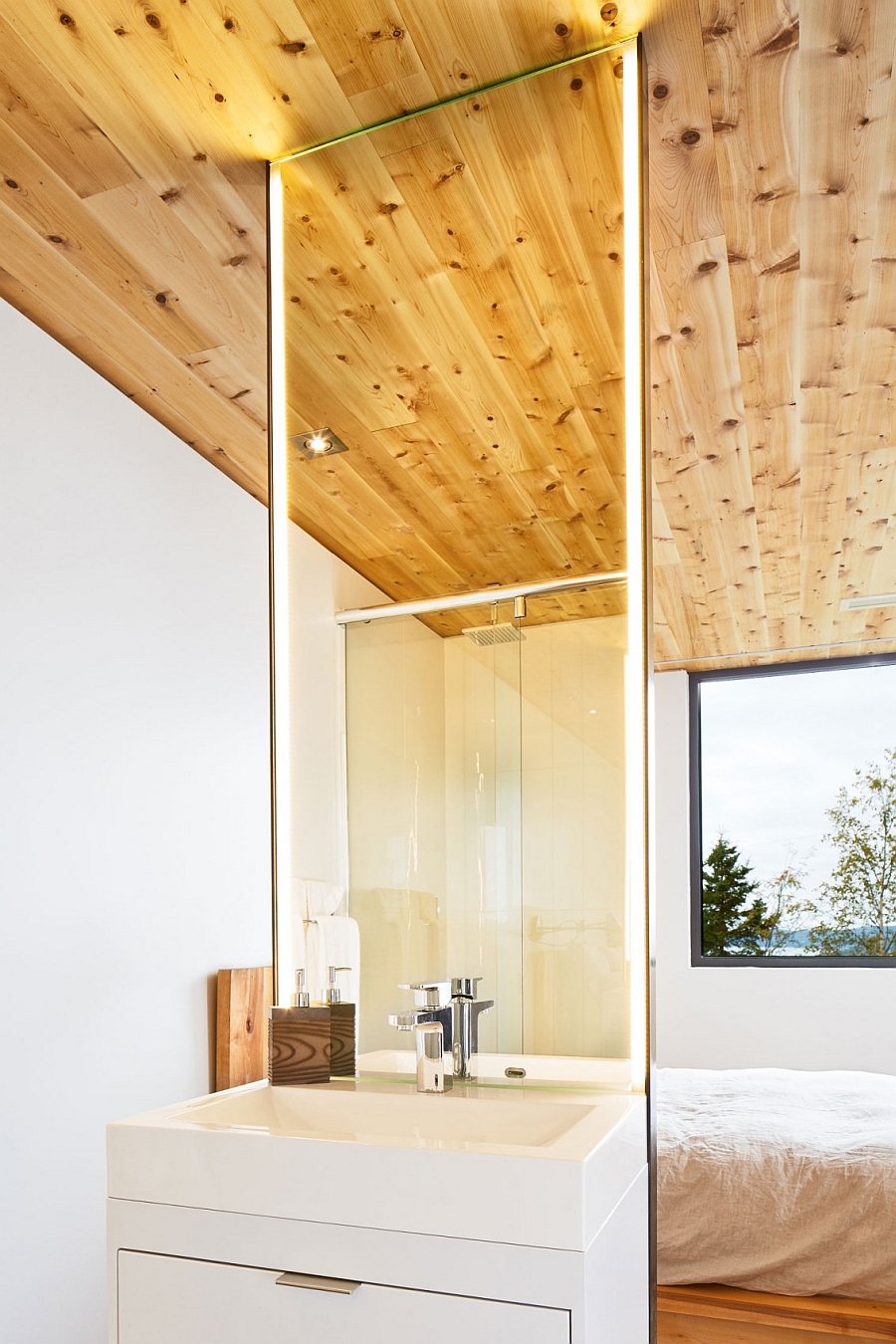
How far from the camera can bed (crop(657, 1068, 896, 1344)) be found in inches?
91.0

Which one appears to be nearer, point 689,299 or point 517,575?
point 517,575

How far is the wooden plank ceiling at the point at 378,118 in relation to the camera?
1.56 meters

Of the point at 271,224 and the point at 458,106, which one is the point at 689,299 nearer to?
the point at 458,106

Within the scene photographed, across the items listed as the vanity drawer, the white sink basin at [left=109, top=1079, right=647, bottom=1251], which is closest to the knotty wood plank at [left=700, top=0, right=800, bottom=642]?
the white sink basin at [left=109, top=1079, right=647, bottom=1251]

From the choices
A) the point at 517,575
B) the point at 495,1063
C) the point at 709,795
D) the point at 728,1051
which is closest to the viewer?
the point at 495,1063

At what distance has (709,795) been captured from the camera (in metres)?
5.02

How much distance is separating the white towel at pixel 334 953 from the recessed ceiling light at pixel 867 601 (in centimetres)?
293

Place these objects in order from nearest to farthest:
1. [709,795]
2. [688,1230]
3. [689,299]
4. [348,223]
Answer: [348,223], [689,299], [688,1230], [709,795]

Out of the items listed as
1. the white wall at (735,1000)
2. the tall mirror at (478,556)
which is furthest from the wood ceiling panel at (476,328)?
the white wall at (735,1000)

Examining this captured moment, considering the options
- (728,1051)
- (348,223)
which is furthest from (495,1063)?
(728,1051)

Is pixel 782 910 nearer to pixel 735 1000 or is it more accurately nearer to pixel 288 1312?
pixel 735 1000

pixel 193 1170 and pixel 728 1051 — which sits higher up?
pixel 193 1170

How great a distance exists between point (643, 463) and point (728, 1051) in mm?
3697

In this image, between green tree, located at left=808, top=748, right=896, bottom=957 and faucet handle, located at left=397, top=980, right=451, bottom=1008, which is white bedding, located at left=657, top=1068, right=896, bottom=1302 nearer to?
faucet handle, located at left=397, top=980, right=451, bottom=1008
